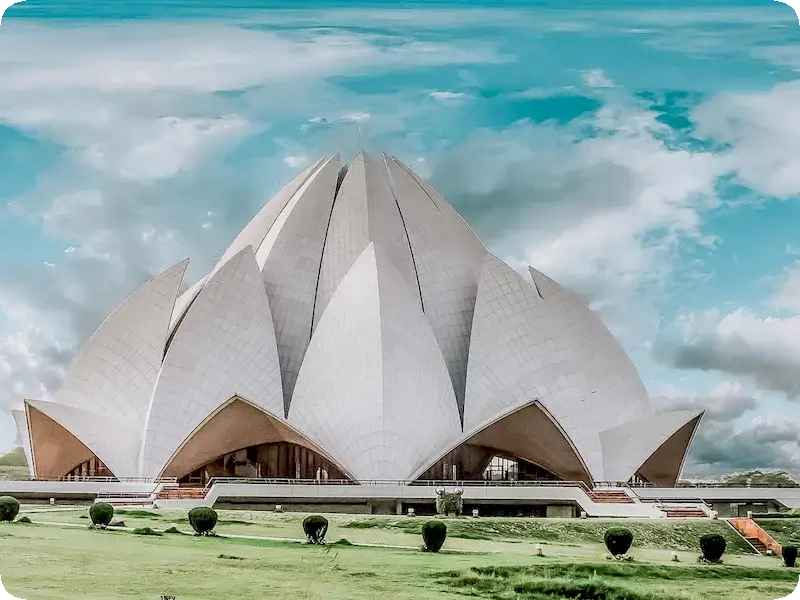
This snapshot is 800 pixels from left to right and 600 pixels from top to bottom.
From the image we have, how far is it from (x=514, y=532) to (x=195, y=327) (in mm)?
14676

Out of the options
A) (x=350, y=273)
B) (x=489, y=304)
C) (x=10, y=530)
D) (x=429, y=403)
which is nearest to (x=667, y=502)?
(x=429, y=403)

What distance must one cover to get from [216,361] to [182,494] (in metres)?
6.23

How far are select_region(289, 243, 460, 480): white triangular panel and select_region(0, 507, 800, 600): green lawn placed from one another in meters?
8.60

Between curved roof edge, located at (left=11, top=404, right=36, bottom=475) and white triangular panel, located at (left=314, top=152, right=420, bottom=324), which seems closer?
curved roof edge, located at (left=11, top=404, right=36, bottom=475)

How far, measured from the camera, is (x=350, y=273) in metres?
32.4

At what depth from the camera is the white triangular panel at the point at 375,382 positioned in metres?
28.3

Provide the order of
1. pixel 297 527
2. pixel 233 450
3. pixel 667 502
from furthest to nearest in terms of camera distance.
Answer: pixel 233 450 < pixel 667 502 < pixel 297 527

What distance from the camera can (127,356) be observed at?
32938 mm

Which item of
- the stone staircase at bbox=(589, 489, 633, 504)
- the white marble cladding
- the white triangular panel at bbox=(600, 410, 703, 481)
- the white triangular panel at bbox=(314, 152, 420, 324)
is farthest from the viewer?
the white triangular panel at bbox=(314, 152, 420, 324)

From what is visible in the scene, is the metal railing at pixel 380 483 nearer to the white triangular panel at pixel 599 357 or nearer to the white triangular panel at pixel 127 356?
the white triangular panel at pixel 127 356

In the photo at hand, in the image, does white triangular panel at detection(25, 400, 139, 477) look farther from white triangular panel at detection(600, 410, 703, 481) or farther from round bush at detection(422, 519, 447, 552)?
round bush at detection(422, 519, 447, 552)

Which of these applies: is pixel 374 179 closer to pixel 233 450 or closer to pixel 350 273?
pixel 350 273

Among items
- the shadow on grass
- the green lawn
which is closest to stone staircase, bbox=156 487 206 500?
the green lawn

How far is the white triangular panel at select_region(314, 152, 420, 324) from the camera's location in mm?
35344
